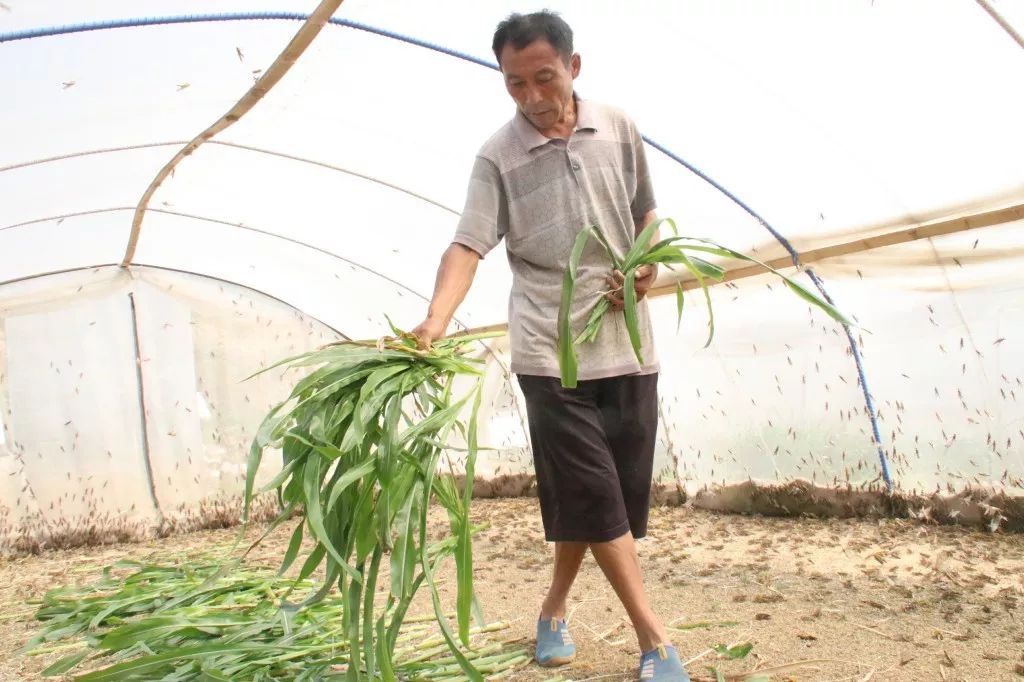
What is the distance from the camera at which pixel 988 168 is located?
3.31 metres

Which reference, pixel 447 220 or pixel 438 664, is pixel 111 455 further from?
pixel 438 664

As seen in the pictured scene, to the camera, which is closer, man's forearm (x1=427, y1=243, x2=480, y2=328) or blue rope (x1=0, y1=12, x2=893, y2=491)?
man's forearm (x1=427, y1=243, x2=480, y2=328)

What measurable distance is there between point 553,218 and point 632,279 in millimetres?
315

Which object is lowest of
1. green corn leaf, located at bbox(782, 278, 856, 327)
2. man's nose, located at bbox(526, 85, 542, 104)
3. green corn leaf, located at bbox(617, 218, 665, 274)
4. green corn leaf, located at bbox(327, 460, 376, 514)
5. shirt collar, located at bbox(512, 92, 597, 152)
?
green corn leaf, located at bbox(327, 460, 376, 514)

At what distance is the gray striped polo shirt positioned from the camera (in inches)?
96.0

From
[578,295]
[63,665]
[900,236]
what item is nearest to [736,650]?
[578,295]

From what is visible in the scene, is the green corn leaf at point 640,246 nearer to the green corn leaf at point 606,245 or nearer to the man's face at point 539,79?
the green corn leaf at point 606,245

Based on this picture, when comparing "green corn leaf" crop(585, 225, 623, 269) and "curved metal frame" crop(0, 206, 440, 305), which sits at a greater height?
"curved metal frame" crop(0, 206, 440, 305)

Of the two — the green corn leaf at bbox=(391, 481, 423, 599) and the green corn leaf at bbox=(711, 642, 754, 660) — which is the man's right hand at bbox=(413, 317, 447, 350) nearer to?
the green corn leaf at bbox=(391, 481, 423, 599)

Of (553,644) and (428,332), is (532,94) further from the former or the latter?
(553,644)

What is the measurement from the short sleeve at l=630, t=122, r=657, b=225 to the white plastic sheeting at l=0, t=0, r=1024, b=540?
909 millimetres

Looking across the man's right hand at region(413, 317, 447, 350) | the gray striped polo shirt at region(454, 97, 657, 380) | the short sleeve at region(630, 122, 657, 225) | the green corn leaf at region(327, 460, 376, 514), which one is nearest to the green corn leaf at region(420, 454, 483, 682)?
the green corn leaf at region(327, 460, 376, 514)

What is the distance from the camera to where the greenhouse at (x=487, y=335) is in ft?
7.89

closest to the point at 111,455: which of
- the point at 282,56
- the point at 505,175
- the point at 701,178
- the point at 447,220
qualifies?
the point at 447,220
